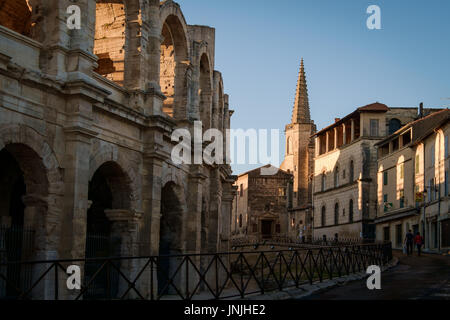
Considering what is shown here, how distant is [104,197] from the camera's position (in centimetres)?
1848

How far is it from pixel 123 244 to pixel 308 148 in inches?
2277

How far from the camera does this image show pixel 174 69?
68.6 feet

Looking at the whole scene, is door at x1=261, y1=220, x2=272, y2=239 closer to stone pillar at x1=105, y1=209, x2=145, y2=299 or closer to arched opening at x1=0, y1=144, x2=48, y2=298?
stone pillar at x1=105, y1=209, x2=145, y2=299

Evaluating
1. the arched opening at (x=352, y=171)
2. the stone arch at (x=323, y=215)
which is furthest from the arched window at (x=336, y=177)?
the arched opening at (x=352, y=171)

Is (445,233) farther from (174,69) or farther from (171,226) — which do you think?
(174,69)

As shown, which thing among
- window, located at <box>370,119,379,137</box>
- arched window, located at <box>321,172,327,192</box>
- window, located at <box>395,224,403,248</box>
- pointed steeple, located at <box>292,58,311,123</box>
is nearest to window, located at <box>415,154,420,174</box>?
window, located at <box>395,224,403,248</box>

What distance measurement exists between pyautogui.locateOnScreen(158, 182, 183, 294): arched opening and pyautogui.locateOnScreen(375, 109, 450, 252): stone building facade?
18.4 meters

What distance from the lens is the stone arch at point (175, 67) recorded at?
2073 cm

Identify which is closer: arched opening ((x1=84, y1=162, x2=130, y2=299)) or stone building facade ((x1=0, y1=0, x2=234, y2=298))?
stone building facade ((x1=0, y1=0, x2=234, y2=298))

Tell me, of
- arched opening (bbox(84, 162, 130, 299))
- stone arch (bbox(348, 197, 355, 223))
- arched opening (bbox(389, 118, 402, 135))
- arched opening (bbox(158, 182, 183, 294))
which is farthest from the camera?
stone arch (bbox(348, 197, 355, 223))

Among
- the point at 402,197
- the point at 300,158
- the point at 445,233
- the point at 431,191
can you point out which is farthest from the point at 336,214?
the point at 445,233

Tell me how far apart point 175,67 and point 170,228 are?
5.45 metres

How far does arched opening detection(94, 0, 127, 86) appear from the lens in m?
17.3
